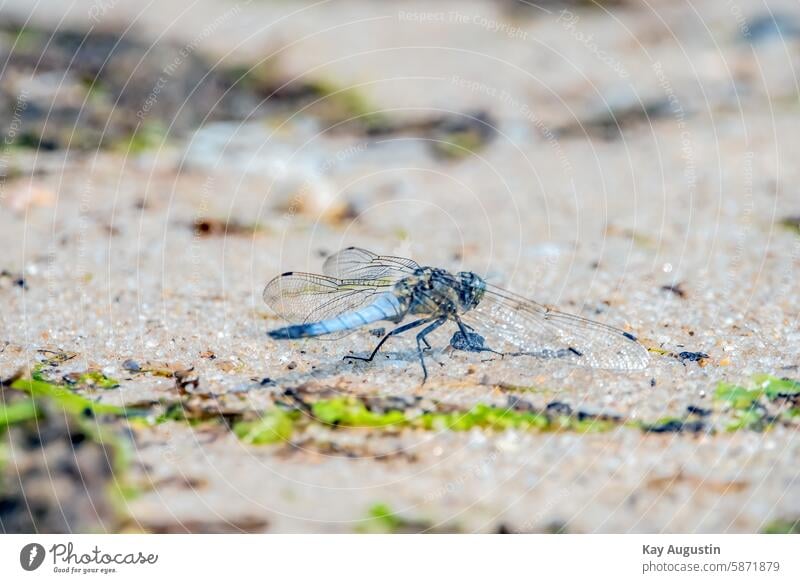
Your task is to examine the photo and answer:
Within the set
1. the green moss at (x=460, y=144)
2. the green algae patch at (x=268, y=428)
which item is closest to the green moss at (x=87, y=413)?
the green algae patch at (x=268, y=428)

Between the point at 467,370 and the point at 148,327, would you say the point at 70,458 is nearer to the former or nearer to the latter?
the point at 148,327

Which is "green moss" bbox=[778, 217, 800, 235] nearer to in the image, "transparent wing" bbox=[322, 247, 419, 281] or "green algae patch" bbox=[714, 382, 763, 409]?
"green algae patch" bbox=[714, 382, 763, 409]

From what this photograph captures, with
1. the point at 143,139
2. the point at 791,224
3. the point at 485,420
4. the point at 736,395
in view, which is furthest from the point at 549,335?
the point at 143,139

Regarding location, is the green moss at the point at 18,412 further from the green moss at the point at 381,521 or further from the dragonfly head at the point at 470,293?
the dragonfly head at the point at 470,293

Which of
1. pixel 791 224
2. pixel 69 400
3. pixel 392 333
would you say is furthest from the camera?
pixel 791 224

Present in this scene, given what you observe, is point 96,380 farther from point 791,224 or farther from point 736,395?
point 791,224

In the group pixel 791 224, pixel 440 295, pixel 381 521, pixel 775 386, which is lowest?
pixel 381 521
